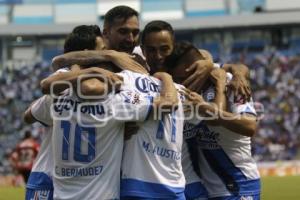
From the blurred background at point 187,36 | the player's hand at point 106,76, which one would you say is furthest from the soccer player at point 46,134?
the blurred background at point 187,36

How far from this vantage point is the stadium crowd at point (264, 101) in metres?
25.0

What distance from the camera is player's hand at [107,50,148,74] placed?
12.4 ft

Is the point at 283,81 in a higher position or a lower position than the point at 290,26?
lower

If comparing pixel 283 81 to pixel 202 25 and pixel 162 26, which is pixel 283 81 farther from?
pixel 162 26

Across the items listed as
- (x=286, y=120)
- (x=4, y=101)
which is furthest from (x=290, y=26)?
(x=4, y=101)

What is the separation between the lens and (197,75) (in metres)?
4.36

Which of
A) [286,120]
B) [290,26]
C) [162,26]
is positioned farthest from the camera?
[290,26]

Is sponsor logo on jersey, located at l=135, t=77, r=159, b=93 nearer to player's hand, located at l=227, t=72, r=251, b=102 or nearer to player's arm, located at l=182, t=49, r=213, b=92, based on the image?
player's arm, located at l=182, t=49, r=213, b=92

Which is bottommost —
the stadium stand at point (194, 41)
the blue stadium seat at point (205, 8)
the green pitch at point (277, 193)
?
the green pitch at point (277, 193)

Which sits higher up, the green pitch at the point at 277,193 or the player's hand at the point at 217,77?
the player's hand at the point at 217,77

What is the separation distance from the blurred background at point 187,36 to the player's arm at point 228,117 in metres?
24.0

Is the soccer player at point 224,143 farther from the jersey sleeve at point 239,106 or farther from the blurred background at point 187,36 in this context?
the blurred background at point 187,36

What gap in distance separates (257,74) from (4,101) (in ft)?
35.8

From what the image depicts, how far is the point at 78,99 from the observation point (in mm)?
3684
